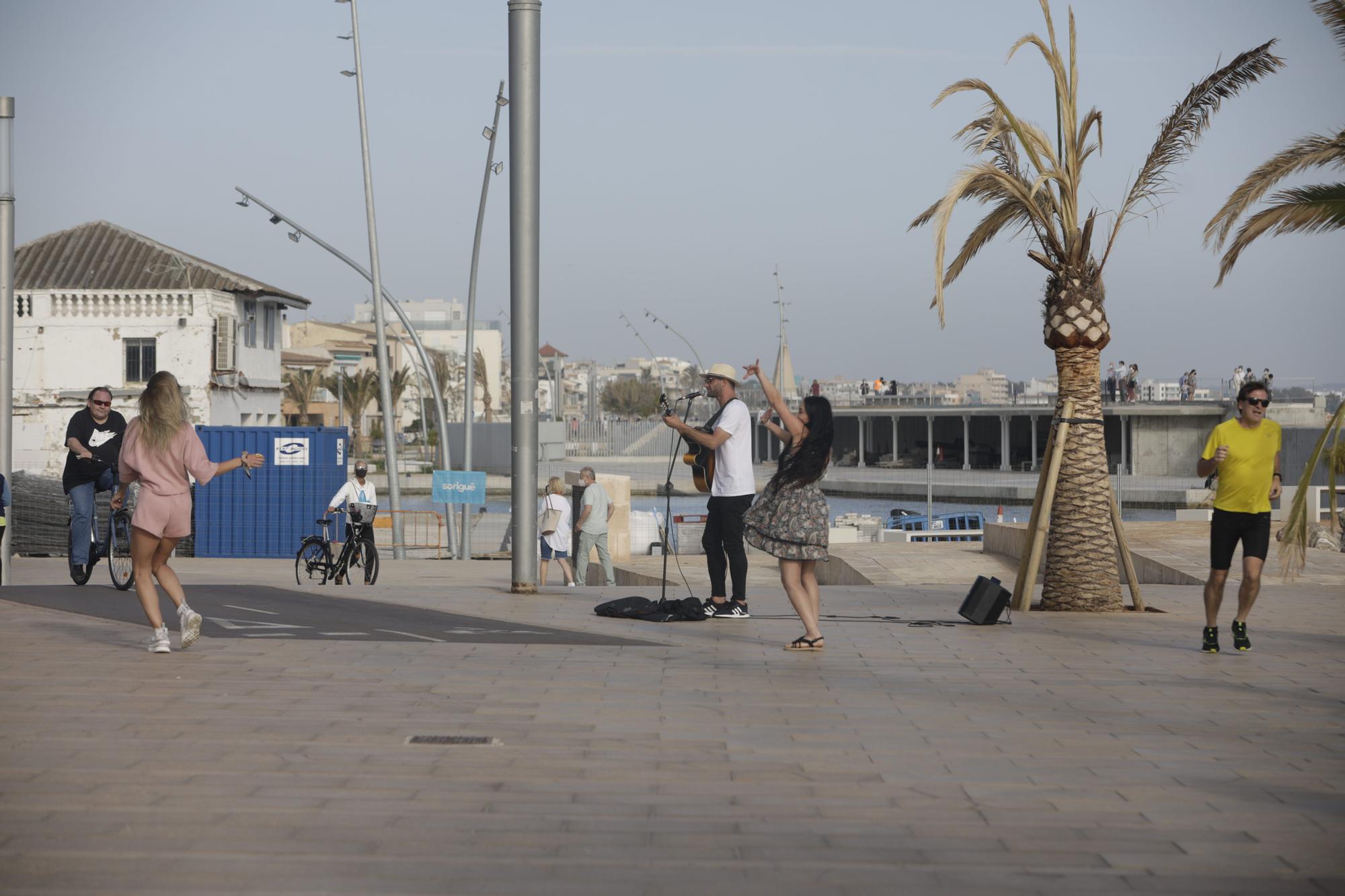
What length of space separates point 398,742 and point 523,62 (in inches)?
288

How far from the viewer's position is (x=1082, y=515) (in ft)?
38.9

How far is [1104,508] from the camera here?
1187 cm

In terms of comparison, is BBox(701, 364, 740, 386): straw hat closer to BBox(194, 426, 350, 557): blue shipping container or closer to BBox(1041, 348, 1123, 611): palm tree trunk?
BBox(1041, 348, 1123, 611): palm tree trunk

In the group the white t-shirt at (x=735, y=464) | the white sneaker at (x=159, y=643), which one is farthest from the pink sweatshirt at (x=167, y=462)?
the white t-shirt at (x=735, y=464)

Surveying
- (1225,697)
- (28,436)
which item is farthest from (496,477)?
(1225,697)

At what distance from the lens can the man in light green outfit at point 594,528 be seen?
59.8 feet

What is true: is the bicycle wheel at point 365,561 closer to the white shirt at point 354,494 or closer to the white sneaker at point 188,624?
the white shirt at point 354,494

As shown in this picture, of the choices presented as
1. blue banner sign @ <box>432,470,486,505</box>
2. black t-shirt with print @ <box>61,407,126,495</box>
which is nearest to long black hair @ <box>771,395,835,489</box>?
black t-shirt with print @ <box>61,407,126,495</box>

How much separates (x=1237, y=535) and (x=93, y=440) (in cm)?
920

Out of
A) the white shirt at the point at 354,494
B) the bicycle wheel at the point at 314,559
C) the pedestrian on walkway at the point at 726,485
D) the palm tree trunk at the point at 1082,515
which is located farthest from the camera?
the white shirt at the point at 354,494

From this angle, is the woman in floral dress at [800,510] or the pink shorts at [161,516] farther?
the woman in floral dress at [800,510]

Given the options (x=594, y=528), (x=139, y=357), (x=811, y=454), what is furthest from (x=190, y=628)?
(x=139, y=357)

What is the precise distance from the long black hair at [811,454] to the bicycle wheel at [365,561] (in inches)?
321

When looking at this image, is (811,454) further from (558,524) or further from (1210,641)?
(558,524)
